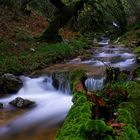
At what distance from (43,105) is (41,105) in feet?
0.23

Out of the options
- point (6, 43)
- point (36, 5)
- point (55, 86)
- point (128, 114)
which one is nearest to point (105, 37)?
point (36, 5)

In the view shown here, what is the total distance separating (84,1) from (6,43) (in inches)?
226

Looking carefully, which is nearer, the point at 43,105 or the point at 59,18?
the point at 43,105

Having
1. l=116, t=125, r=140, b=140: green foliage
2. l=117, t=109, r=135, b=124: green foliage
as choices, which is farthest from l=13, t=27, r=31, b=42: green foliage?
l=116, t=125, r=140, b=140: green foliage

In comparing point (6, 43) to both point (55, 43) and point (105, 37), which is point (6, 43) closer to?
point (55, 43)

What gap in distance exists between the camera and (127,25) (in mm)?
31312

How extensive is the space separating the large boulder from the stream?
8.5 inches

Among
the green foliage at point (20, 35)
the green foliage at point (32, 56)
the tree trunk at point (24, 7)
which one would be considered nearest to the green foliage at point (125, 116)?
the green foliage at point (32, 56)

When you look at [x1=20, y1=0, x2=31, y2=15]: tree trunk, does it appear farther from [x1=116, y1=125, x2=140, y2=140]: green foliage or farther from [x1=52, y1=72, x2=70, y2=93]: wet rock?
[x1=116, y1=125, x2=140, y2=140]: green foliage

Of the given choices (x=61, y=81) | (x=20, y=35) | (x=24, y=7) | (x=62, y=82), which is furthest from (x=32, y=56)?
(x=24, y=7)

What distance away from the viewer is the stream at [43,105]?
33.2 feet

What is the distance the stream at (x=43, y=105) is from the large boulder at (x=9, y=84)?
21 cm

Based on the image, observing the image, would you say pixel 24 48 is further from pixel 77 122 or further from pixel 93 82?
pixel 77 122

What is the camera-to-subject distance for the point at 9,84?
13.9m
